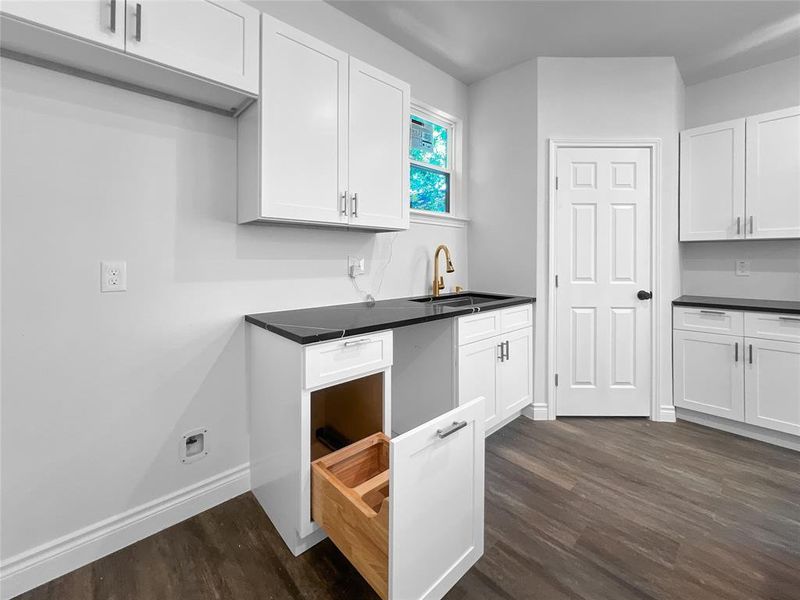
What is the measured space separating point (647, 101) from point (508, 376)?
2193mm

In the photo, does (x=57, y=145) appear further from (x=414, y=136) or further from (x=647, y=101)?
(x=647, y=101)

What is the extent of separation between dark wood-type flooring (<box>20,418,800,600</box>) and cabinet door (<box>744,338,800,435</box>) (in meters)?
0.32

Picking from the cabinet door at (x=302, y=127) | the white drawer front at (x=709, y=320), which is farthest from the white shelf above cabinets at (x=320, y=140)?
the white drawer front at (x=709, y=320)

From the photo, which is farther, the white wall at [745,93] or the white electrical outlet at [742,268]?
the white electrical outlet at [742,268]

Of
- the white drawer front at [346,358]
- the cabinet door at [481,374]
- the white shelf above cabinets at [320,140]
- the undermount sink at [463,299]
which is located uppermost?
the white shelf above cabinets at [320,140]

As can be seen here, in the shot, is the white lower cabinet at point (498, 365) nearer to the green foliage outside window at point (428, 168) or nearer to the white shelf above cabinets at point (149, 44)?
the green foliage outside window at point (428, 168)

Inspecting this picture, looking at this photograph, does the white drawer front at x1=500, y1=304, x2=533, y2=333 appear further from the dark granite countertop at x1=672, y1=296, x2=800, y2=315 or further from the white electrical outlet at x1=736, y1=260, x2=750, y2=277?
the white electrical outlet at x1=736, y1=260, x2=750, y2=277

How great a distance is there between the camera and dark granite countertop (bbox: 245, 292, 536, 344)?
1487mm

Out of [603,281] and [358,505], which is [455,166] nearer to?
[603,281]

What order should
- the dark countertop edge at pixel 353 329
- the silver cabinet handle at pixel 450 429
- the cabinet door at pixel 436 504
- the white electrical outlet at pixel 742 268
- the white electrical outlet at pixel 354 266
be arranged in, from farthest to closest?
1. the white electrical outlet at pixel 742 268
2. the white electrical outlet at pixel 354 266
3. the dark countertop edge at pixel 353 329
4. the silver cabinet handle at pixel 450 429
5. the cabinet door at pixel 436 504

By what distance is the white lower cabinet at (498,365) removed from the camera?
7.27 ft

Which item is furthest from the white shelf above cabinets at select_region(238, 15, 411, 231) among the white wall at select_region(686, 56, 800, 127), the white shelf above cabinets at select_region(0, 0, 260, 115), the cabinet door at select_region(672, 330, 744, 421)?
the white wall at select_region(686, 56, 800, 127)

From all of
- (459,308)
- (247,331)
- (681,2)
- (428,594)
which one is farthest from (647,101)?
(428,594)

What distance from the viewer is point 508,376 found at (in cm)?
254
